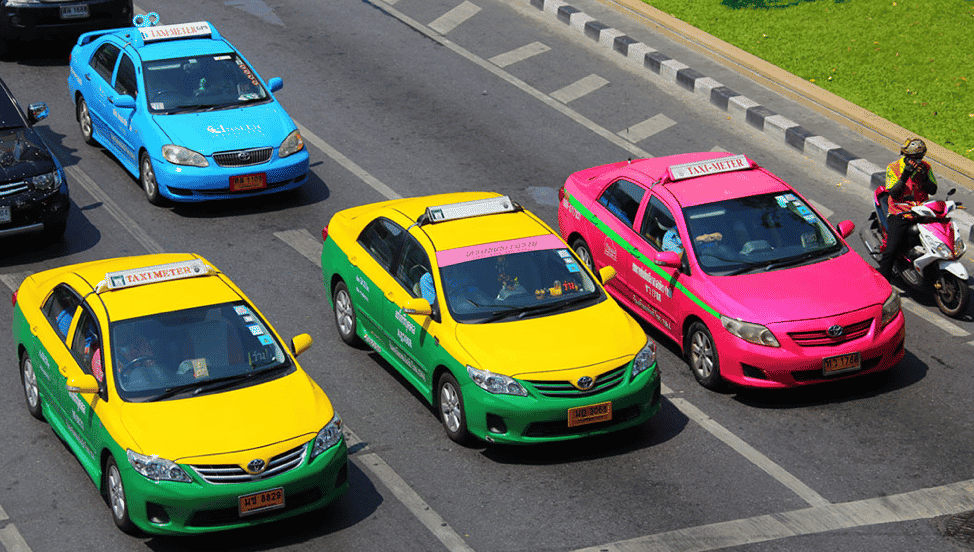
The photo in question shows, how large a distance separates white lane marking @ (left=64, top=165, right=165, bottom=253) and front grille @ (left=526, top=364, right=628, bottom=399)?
620 centimetres

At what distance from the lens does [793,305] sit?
37.9 ft

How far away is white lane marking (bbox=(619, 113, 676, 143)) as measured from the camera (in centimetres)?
Result: 1811

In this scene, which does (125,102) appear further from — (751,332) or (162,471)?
(751,332)

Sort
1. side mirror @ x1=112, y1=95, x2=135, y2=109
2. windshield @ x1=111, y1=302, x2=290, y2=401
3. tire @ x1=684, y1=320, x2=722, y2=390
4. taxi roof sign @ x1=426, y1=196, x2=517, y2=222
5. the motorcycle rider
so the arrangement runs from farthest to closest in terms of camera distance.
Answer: side mirror @ x1=112, y1=95, x2=135, y2=109 → the motorcycle rider → taxi roof sign @ x1=426, y1=196, x2=517, y2=222 → tire @ x1=684, y1=320, x2=722, y2=390 → windshield @ x1=111, y1=302, x2=290, y2=401

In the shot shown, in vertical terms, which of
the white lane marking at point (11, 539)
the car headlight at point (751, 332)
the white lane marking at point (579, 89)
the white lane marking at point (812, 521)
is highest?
the car headlight at point (751, 332)

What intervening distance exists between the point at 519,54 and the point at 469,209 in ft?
30.6

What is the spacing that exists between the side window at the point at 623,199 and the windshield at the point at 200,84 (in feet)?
17.5

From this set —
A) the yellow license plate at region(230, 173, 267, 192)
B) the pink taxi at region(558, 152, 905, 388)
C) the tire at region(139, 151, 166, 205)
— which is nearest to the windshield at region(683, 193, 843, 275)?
the pink taxi at region(558, 152, 905, 388)

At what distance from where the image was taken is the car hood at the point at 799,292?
37.8 ft

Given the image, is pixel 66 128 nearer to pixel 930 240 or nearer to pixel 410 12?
pixel 410 12

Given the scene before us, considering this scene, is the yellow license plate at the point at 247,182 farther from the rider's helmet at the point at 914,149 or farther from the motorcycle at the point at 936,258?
the rider's helmet at the point at 914,149

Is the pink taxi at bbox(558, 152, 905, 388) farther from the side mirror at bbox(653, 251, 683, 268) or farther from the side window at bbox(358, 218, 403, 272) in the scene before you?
the side window at bbox(358, 218, 403, 272)

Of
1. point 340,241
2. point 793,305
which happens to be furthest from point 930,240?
point 340,241

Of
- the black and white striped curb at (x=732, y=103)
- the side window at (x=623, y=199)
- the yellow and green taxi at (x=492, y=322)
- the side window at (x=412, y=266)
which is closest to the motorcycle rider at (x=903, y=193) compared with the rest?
the black and white striped curb at (x=732, y=103)
